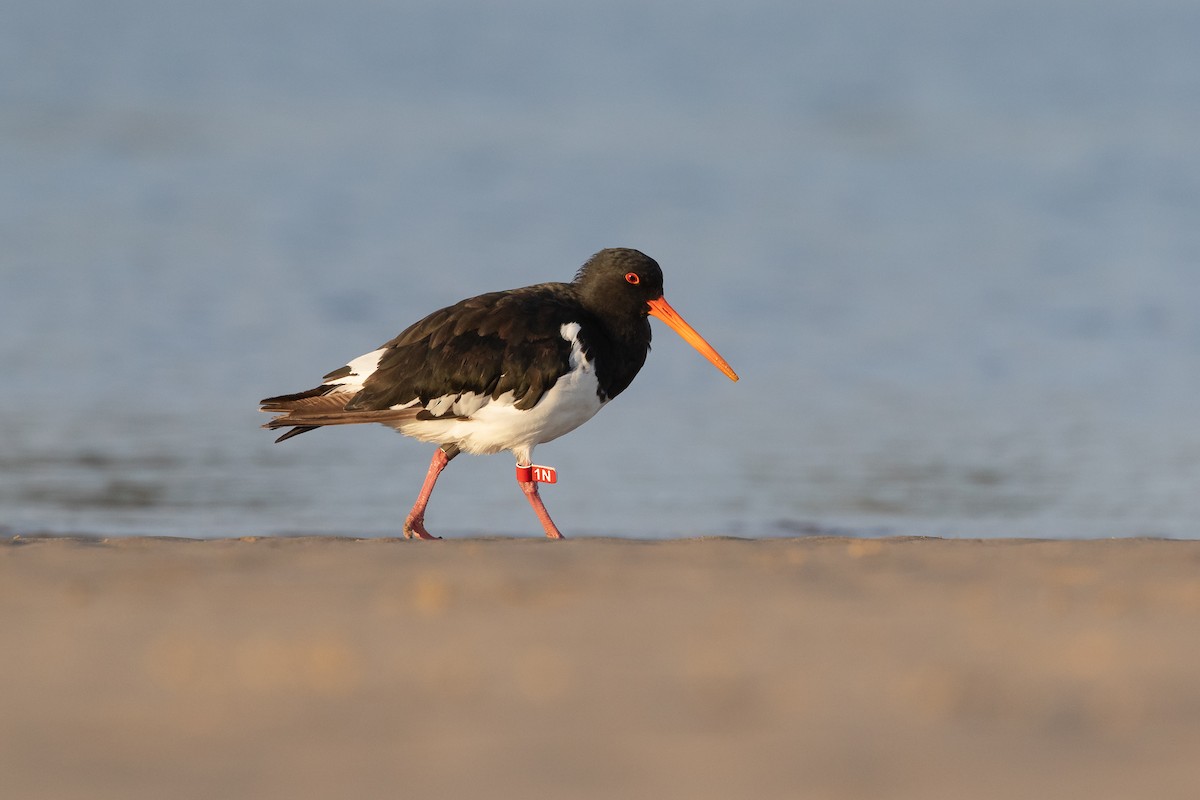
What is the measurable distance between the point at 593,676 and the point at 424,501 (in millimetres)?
3923

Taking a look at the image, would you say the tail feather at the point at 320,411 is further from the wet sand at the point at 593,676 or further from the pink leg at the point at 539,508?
the wet sand at the point at 593,676

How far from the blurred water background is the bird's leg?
3.11 feet

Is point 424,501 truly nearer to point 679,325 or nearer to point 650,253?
point 679,325

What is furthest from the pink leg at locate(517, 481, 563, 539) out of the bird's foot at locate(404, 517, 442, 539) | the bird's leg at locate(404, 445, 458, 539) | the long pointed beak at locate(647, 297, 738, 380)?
the long pointed beak at locate(647, 297, 738, 380)

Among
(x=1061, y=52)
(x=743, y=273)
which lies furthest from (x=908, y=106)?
(x=743, y=273)

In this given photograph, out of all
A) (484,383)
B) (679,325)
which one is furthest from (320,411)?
(679,325)

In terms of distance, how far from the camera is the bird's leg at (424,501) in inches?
314

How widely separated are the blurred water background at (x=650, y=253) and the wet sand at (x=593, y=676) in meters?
3.44

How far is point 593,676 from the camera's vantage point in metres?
4.25

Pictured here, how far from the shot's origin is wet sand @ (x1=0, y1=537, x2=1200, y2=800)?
11.8ft

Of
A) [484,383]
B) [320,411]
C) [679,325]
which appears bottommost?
[320,411]

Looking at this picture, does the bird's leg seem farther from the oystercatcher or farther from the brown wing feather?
the brown wing feather

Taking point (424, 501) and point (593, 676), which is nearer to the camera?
point (593, 676)

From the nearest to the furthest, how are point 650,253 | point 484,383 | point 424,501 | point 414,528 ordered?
point 484,383, point 414,528, point 424,501, point 650,253
